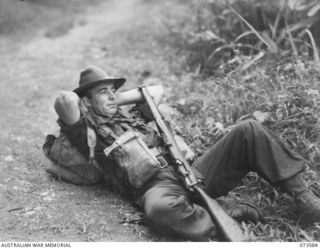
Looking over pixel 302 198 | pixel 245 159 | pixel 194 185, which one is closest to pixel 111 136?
pixel 194 185

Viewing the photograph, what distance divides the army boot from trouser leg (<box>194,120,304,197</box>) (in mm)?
82

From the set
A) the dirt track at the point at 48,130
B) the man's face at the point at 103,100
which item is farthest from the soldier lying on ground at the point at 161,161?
the dirt track at the point at 48,130

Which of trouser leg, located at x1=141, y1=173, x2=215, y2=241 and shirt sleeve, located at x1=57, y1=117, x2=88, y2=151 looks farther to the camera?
shirt sleeve, located at x1=57, y1=117, x2=88, y2=151

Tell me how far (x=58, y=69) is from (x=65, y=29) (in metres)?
1.94

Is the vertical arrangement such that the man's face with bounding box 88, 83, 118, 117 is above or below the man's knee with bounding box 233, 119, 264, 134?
above

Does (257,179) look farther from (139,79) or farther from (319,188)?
(139,79)

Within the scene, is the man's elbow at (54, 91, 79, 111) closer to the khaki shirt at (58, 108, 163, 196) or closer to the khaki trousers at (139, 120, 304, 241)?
the khaki shirt at (58, 108, 163, 196)

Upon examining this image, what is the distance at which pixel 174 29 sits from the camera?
9.01 m

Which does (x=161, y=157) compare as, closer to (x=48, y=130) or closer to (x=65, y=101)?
(x=65, y=101)

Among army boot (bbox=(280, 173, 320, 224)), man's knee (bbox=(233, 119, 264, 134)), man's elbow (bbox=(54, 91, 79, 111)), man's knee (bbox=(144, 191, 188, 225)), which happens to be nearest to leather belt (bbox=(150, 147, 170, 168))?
man's knee (bbox=(144, 191, 188, 225))

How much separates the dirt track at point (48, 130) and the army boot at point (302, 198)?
4.08 ft

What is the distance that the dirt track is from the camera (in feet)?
14.4

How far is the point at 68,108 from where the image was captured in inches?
179

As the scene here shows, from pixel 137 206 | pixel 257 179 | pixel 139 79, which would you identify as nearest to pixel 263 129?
pixel 257 179
